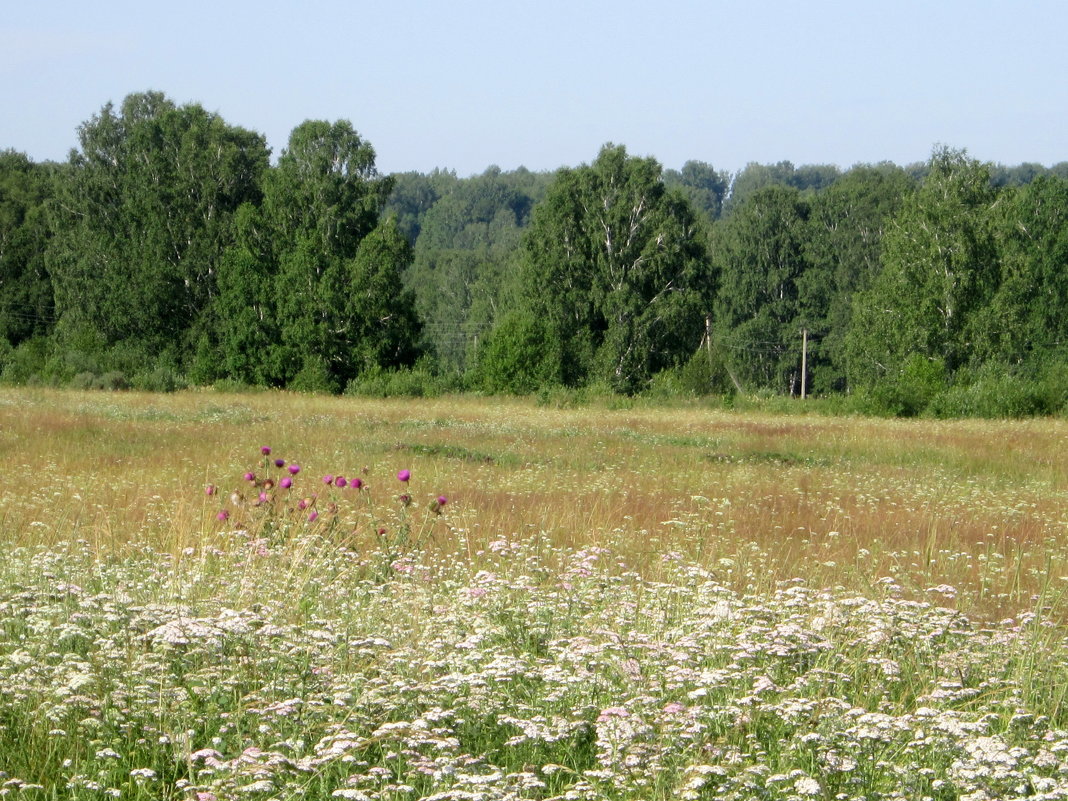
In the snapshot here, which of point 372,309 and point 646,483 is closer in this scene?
point 646,483

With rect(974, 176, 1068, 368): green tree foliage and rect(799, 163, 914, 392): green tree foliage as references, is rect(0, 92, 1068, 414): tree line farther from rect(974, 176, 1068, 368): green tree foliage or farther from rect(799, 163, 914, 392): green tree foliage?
rect(799, 163, 914, 392): green tree foliage

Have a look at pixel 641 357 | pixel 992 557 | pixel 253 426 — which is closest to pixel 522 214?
pixel 641 357

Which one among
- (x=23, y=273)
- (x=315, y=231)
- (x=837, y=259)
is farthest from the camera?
(x=837, y=259)

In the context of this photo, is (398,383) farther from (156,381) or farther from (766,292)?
(766,292)

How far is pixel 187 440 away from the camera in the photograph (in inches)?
706

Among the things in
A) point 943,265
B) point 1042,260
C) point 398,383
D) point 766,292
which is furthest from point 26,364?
point 1042,260

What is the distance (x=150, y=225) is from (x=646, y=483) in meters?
39.9

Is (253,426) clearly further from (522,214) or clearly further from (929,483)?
(522,214)

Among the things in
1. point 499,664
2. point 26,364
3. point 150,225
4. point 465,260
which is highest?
point 465,260

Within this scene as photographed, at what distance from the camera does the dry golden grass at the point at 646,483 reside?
746 cm

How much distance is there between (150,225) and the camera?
156 ft

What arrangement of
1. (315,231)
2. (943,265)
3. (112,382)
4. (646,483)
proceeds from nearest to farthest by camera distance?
(646,483) → (112,382) → (943,265) → (315,231)

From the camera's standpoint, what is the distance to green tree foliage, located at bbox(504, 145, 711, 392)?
4784 cm

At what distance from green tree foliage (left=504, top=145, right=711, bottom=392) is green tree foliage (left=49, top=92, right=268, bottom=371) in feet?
46.8
